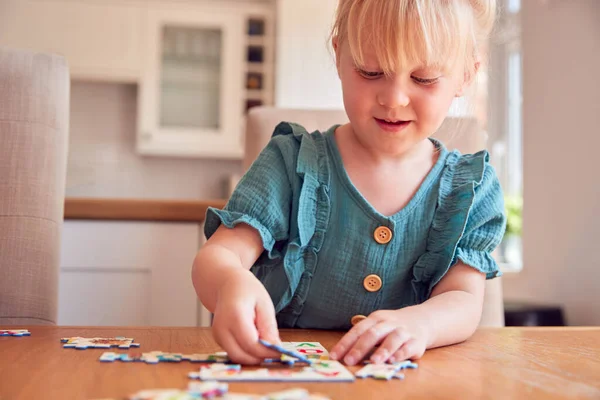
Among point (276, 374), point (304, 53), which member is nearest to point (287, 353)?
point (276, 374)

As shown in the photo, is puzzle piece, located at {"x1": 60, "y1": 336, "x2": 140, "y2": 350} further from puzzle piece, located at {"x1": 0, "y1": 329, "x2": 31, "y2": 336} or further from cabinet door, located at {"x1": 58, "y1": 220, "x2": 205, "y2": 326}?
cabinet door, located at {"x1": 58, "y1": 220, "x2": 205, "y2": 326}

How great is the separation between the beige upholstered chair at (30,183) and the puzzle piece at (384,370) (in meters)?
0.67

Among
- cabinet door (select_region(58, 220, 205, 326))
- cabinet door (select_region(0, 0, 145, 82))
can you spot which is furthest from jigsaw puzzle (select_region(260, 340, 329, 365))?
cabinet door (select_region(0, 0, 145, 82))

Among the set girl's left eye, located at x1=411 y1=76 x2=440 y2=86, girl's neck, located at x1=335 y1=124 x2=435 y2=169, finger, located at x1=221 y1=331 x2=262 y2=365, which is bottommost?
finger, located at x1=221 y1=331 x2=262 y2=365

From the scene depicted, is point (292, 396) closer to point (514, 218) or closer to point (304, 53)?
point (514, 218)

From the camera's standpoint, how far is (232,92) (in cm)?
461

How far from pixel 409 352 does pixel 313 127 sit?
833 millimetres

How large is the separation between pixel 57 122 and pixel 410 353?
2.53 ft

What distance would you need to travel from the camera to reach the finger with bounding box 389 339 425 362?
71cm

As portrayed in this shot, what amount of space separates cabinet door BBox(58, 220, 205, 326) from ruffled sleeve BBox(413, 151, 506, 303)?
A: 0.85 meters

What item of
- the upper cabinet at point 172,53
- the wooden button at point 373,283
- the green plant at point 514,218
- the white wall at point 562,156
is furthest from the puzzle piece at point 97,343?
the upper cabinet at point 172,53

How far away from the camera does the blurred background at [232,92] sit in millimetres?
2752

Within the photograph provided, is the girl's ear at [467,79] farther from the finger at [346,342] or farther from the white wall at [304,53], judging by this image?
the white wall at [304,53]

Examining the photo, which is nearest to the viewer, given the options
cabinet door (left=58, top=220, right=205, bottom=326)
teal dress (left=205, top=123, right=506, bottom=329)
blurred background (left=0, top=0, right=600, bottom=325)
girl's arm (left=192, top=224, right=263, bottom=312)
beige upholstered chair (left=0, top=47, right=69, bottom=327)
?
girl's arm (left=192, top=224, right=263, bottom=312)
